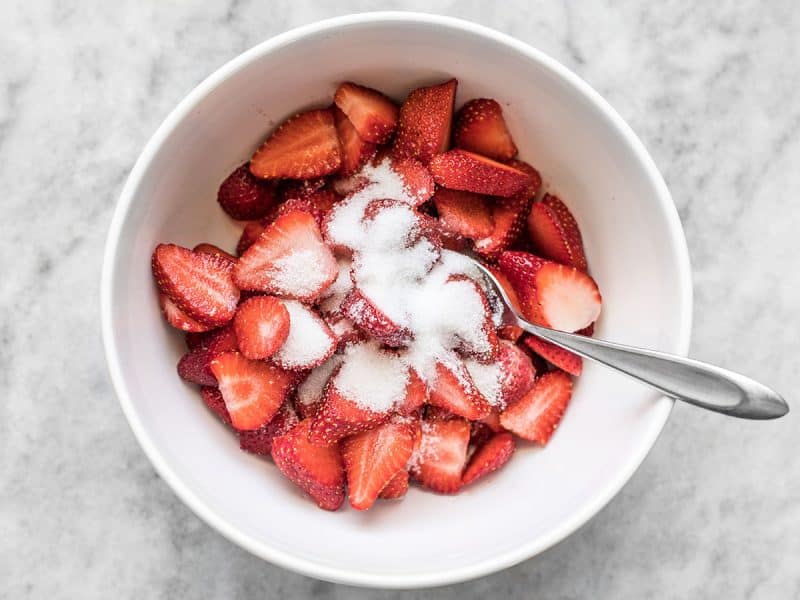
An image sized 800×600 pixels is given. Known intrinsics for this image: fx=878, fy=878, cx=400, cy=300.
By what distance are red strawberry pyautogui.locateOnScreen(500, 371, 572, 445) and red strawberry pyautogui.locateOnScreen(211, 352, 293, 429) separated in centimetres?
30

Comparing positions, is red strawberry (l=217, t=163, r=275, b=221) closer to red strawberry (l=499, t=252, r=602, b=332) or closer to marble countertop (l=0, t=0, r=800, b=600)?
marble countertop (l=0, t=0, r=800, b=600)

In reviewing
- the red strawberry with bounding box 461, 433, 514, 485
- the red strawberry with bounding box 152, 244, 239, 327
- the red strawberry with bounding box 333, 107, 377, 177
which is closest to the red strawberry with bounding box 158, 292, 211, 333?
the red strawberry with bounding box 152, 244, 239, 327

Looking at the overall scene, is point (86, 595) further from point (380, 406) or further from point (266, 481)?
point (380, 406)

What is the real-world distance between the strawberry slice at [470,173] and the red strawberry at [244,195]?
0.77 ft

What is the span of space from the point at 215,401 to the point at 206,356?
0.07m

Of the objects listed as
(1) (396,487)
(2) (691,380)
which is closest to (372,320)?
(1) (396,487)

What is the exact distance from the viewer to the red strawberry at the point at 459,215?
1.15 metres

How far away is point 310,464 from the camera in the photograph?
1082 millimetres

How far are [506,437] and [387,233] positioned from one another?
0.31 metres

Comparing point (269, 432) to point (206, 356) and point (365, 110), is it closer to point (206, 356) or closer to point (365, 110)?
point (206, 356)

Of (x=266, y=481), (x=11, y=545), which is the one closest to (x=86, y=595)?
(x=11, y=545)

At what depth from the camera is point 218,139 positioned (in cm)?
112

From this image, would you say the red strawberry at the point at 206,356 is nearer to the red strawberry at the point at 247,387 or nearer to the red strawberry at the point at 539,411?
the red strawberry at the point at 247,387

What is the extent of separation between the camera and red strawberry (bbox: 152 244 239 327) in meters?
1.09
